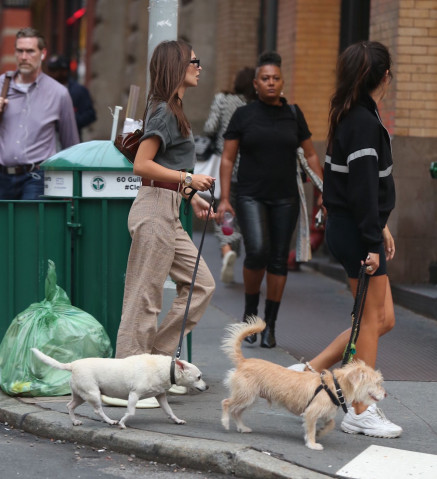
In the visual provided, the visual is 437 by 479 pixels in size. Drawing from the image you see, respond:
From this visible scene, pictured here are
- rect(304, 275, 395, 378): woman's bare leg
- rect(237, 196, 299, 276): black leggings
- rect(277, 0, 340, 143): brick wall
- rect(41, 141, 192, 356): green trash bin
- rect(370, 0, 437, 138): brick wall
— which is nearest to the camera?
rect(304, 275, 395, 378): woman's bare leg

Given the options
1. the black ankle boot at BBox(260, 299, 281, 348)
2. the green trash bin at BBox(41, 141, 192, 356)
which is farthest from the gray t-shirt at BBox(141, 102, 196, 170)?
the black ankle boot at BBox(260, 299, 281, 348)

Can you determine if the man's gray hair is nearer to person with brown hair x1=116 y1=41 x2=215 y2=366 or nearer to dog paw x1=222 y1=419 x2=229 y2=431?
person with brown hair x1=116 y1=41 x2=215 y2=366

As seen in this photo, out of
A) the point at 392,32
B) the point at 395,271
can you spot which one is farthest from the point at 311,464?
the point at 392,32

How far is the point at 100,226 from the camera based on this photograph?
6535 millimetres

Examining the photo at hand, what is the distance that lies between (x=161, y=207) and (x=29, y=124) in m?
2.37

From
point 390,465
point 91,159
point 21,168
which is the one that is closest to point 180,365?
point 390,465

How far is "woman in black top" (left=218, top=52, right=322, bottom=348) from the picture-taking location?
766 centimetres

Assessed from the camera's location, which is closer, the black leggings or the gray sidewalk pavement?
the gray sidewalk pavement

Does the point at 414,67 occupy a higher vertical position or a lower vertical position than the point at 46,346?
higher

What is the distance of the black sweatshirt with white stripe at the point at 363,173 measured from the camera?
535 cm

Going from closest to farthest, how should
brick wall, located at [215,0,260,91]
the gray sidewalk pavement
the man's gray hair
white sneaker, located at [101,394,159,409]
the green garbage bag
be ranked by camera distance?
1. the gray sidewalk pavement
2. white sneaker, located at [101,394,159,409]
3. the green garbage bag
4. the man's gray hair
5. brick wall, located at [215,0,260,91]

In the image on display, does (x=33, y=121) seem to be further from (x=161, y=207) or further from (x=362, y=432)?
(x=362, y=432)

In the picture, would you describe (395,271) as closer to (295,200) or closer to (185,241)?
(295,200)

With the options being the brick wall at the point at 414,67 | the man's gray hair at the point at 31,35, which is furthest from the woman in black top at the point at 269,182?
the brick wall at the point at 414,67
